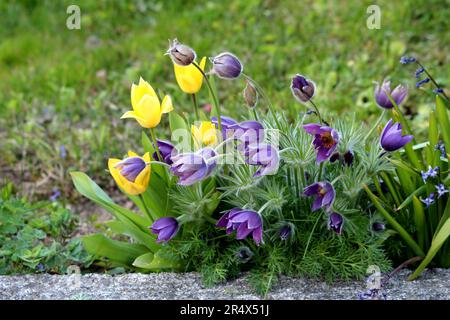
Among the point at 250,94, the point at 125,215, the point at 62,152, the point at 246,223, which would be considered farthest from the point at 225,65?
the point at 62,152

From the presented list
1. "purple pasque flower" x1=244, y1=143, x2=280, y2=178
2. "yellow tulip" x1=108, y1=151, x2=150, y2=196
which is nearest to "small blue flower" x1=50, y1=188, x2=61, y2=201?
"yellow tulip" x1=108, y1=151, x2=150, y2=196

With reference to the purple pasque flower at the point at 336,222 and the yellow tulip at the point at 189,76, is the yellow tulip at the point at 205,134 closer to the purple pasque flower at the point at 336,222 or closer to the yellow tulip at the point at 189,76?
the yellow tulip at the point at 189,76

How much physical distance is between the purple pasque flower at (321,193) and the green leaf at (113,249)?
707 millimetres

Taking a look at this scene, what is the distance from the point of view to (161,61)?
14.7 ft

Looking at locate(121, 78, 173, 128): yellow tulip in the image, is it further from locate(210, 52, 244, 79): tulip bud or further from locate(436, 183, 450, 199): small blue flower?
locate(436, 183, 450, 199): small blue flower

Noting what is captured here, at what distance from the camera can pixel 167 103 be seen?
2.23 metres

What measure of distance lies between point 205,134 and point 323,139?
379mm

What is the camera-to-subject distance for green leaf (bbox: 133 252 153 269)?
232cm

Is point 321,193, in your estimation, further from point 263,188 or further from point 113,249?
point 113,249

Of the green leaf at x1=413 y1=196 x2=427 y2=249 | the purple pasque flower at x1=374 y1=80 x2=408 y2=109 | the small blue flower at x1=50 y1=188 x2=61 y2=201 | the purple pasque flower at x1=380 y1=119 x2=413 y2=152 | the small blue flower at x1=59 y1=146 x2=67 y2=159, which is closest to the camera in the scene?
the purple pasque flower at x1=380 y1=119 x2=413 y2=152

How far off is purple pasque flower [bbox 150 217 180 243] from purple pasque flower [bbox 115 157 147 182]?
0.18m

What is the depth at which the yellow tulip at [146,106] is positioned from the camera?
2184 mm

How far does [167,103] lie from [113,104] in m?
2.02

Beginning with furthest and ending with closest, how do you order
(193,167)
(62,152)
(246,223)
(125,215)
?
(62,152) < (125,215) < (246,223) < (193,167)
